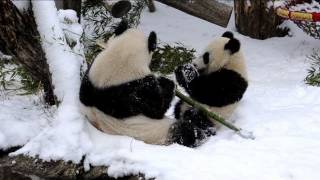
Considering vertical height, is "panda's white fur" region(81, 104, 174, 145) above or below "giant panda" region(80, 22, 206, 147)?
below

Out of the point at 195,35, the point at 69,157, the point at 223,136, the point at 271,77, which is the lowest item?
the point at 195,35

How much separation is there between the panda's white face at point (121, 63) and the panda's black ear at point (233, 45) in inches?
36.5

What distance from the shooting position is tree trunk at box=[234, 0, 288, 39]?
6453mm

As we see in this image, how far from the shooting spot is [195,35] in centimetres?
693

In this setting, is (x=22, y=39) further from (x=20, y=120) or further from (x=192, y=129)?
(x=192, y=129)

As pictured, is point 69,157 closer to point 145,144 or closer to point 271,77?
point 145,144

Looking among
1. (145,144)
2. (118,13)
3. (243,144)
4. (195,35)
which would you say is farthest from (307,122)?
(195,35)

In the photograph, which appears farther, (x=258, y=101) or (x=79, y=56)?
(x=258, y=101)

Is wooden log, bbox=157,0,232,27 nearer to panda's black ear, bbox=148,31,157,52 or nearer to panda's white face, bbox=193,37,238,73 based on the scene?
panda's white face, bbox=193,37,238,73

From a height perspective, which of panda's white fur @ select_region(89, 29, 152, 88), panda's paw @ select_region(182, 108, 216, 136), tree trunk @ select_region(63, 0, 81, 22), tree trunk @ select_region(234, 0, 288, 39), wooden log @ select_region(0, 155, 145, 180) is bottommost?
tree trunk @ select_region(234, 0, 288, 39)

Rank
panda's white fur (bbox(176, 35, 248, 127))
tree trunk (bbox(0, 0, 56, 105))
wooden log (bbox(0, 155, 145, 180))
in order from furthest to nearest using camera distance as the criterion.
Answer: panda's white fur (bbox(176, 35, 248, 127))
tree trunk (bbox(0, 0, 56, 105))
wooden log (bbox(0, 155, 145, 180))

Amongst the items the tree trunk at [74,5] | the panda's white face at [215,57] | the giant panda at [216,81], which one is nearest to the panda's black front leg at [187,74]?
the giant panda at [216,81]

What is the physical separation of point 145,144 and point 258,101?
160cm

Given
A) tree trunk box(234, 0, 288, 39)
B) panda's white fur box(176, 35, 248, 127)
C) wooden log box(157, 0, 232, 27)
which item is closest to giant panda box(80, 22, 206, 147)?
panda's white fur box(176, 35, 248, 127)
